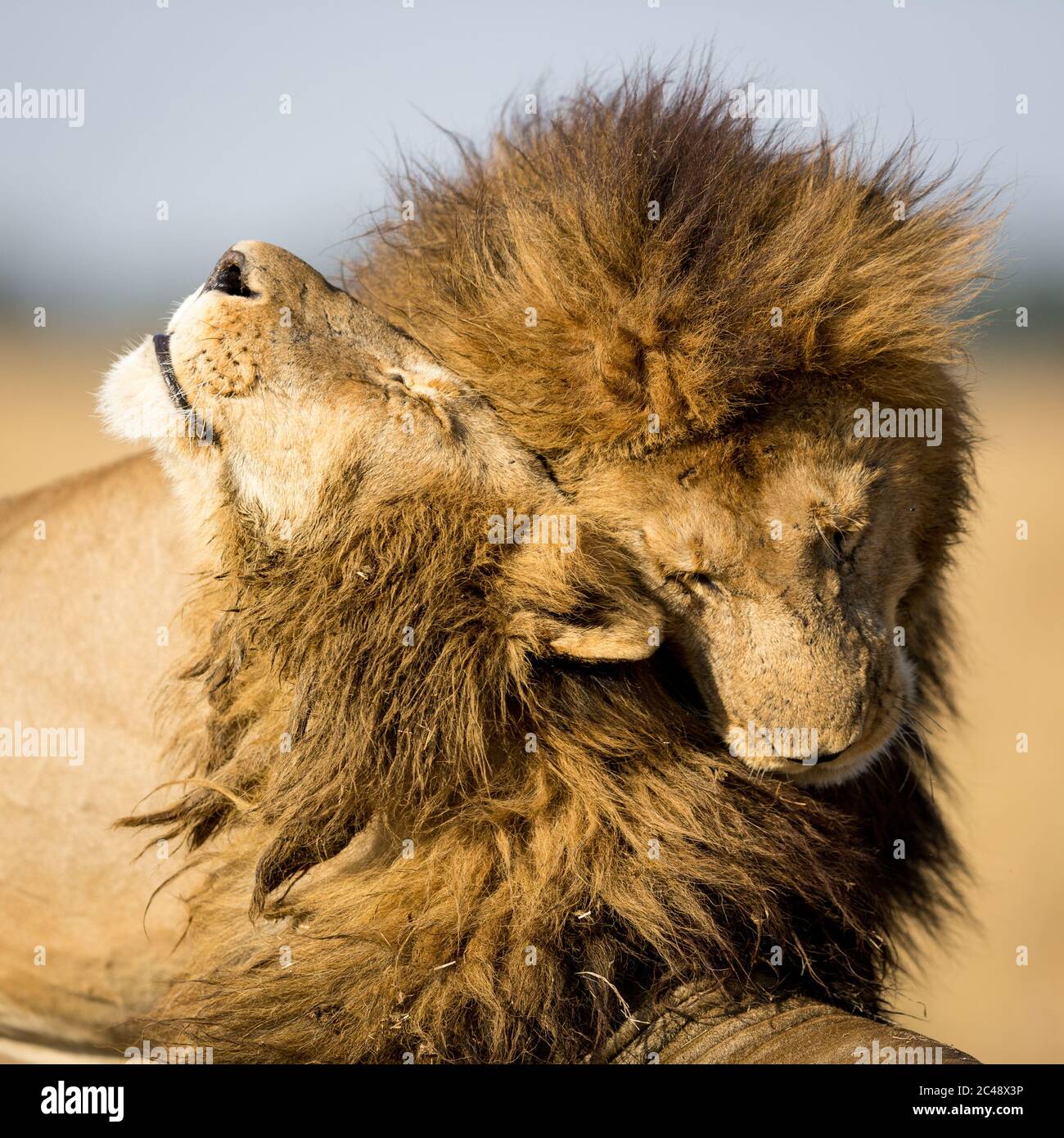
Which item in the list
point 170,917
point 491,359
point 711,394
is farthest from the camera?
point 170,917

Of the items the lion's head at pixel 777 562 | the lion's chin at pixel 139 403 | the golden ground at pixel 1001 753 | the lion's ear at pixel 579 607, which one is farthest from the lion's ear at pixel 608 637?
the golden ground at pixel 1001 753

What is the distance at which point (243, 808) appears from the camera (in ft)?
8.30

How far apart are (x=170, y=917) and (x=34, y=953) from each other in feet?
1.60

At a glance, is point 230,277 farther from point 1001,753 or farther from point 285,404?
point 1001,753

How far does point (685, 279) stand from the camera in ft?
7.45

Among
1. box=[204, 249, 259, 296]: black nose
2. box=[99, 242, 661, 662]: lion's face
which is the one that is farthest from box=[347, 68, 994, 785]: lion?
box=[204, 249, 259, 296]: black nose

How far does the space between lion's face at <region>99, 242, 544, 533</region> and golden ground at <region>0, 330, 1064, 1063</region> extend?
481 mm

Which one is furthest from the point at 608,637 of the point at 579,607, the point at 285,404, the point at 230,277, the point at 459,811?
the point at 230,277

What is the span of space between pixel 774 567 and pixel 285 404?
2.95 feet

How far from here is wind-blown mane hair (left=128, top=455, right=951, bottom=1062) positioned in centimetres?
227

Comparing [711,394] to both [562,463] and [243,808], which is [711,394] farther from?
[243,808]

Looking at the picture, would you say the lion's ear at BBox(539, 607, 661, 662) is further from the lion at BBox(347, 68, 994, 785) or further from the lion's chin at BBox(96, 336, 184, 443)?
the lion's chin at BBox(96, 336, 184, 443)

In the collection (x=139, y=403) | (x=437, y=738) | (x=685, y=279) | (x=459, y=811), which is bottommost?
(x=459, y=811)

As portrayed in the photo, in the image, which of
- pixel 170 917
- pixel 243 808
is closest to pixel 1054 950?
pixel 170 917
